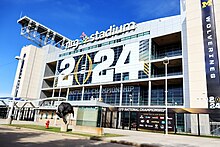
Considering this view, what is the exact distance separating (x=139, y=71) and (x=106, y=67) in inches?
373

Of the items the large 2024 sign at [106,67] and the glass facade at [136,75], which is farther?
the large 2024 sign at [106,67]

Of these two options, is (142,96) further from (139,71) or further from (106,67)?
(106,67)

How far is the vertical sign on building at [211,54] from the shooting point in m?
29.8

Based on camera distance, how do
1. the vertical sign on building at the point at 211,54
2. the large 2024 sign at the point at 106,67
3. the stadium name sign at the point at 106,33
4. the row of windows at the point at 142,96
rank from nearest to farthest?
the vertical sign on building at the point at 211,54 → the row of windows at the point at 142,96 → the large 2024 sign at the point at 106,67 → the stadium name sign at the point at 106,33

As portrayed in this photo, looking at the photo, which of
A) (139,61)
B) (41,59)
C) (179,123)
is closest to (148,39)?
(139,61)

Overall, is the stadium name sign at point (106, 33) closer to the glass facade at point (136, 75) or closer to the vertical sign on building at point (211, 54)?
the glass facade at point (136, 75)

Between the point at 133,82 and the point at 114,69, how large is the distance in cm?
620

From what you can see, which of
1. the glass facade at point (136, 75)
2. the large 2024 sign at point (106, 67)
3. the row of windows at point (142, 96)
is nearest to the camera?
the row of windows at point (142, 96)

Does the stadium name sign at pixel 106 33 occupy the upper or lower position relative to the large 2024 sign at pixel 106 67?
upper

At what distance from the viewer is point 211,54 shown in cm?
3177

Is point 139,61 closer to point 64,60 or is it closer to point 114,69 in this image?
point 114,69

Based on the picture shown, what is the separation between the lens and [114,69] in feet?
153

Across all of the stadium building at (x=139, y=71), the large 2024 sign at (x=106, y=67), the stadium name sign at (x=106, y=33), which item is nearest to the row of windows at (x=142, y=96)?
the stadium building at (x=139, y=71)

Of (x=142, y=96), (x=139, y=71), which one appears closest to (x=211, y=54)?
(x=139, y=71)
